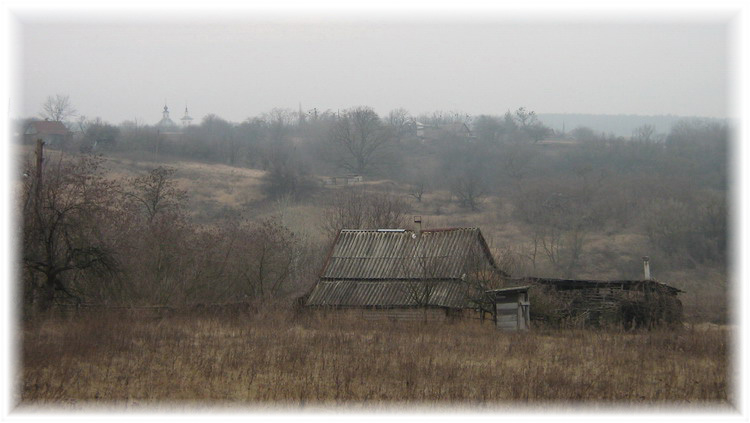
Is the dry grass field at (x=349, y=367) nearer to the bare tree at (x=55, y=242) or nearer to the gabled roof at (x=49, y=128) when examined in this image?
the bare tree at (x=55, y=242)

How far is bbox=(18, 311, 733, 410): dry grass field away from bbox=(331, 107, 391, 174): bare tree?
244 ft

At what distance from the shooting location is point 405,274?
2627cm

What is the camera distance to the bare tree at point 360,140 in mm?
92500

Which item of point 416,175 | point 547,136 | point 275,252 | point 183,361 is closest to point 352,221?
point 275,252

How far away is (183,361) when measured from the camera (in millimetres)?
13219

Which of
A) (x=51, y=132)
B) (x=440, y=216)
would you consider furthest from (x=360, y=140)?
(x=51, y=132)

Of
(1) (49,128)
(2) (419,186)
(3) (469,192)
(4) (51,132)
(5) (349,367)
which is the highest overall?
(1) (49,128)

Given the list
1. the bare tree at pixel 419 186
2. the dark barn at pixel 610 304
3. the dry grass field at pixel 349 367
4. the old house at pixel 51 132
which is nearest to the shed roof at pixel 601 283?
the dark barn at pixel 610 304

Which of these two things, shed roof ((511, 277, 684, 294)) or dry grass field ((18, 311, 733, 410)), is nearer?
dry grass field ((18, 311, 733, 410))

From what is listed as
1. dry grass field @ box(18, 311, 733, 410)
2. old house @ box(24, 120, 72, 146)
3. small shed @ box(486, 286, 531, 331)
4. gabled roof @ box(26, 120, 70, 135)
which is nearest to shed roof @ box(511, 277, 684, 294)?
small shed @ box(486, 286, 531, 331)

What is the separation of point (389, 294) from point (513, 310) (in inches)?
213

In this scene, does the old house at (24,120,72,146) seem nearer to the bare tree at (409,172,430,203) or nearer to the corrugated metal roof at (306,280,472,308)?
the bare tree at (409,172,430,203)

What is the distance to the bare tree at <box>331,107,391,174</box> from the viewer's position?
92.5 m

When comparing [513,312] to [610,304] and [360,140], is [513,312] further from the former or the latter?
[360,140]
